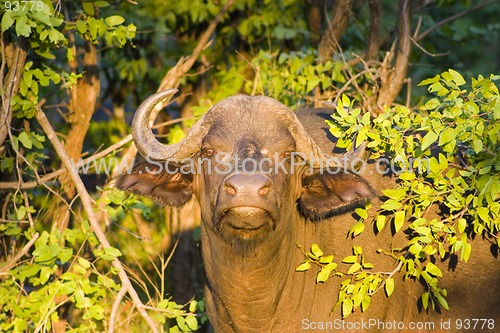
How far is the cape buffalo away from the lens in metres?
5.41

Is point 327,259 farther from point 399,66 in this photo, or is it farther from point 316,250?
point 399,66

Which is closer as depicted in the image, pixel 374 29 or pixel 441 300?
pixel 441 300

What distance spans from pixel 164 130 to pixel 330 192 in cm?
430

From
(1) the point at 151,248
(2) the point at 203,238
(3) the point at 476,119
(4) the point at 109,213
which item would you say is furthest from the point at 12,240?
(3) the point at 476,119

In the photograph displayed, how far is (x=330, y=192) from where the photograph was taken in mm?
5727

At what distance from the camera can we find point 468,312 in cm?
593

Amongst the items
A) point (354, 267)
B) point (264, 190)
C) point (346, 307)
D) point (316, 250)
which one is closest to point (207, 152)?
point (264, 190)

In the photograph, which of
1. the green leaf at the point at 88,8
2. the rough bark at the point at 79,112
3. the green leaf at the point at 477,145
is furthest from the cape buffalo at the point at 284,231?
the rough bark at the point at 79,112

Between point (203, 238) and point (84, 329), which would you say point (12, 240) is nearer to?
point (84, 329)

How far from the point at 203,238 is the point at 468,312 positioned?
191cm

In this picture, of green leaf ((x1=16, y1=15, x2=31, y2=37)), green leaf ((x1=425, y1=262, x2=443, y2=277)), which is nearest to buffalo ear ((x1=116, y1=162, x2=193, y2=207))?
green leaf ((x1=16, y1=15, x2=31, y2=37))

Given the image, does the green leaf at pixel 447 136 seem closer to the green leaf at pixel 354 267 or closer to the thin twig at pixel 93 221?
the green leaf at pixel 354 267

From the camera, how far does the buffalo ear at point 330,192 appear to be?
5.61m

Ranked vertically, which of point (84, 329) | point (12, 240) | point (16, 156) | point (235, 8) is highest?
point (235, 8)
